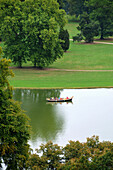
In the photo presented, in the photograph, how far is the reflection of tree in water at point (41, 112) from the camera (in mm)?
39834

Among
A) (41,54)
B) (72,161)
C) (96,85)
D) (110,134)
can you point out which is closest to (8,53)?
(41,54)

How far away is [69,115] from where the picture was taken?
4634cm

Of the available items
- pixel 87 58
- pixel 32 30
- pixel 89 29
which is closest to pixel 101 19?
pixel 89 29

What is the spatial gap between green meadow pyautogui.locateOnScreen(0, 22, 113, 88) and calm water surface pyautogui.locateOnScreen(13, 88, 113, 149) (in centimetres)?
446

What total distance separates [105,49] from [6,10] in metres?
29.8

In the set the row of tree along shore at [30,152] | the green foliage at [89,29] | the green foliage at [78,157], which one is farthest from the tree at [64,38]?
the green foliage at [78,157]

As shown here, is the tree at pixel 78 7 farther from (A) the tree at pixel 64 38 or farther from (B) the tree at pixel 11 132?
(B) the tree at pixel 11 132

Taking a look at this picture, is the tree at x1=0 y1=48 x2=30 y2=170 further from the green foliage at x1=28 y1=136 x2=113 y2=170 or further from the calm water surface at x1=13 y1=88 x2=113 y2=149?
the calm water surface at x1=13 y1=88 x2=113 y2=149

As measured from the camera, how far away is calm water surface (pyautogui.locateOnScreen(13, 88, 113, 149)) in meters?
39.0

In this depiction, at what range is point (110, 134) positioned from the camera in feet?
130

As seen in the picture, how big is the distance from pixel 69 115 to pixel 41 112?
2.99 metres

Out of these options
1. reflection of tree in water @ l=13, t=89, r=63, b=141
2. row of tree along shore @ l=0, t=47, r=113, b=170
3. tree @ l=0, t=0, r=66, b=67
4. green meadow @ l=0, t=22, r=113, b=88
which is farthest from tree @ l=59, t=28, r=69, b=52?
row of tree along shore @ l=0, t=47, r=113, b=170

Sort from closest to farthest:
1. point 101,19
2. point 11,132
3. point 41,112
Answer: point 11,132
point 41,112
point 101,19

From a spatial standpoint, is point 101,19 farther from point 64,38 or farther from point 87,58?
point 87,58
